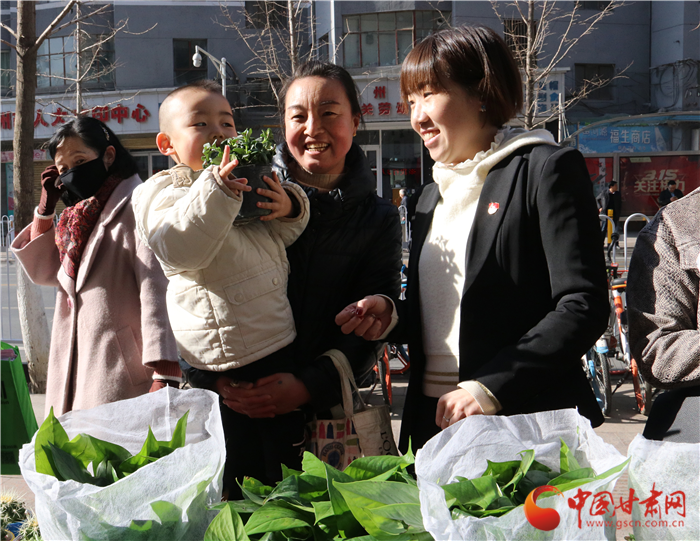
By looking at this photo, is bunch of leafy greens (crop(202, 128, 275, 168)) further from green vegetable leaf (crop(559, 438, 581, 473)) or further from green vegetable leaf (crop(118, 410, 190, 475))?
green vegetable leaf (crop(559, 438, 581, 473))

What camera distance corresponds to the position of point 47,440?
1.19 metres

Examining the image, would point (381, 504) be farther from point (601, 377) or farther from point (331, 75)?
point (601, 377)

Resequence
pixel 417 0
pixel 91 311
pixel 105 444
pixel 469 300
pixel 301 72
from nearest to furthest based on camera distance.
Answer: pixel 105 444, pixel 469 300, pixel 301 72, pixel 91 311, pixel 417 0

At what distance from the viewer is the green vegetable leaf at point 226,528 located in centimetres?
102

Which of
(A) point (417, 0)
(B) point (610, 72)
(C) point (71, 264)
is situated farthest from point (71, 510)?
(B) point (610, 72)

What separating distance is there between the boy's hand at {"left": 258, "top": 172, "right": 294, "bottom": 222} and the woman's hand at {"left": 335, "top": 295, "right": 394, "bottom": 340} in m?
0.34

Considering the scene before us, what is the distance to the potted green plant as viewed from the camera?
1.77m

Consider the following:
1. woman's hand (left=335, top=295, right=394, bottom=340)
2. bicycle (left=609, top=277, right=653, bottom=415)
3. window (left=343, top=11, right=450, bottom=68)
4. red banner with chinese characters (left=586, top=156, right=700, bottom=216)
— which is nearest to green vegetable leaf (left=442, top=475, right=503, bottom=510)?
woman's hand (left=335, top=295, right=394, bottom=340)

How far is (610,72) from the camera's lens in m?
22.2

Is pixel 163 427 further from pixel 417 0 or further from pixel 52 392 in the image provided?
pixel 417 0

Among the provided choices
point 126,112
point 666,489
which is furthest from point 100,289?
point 126,112

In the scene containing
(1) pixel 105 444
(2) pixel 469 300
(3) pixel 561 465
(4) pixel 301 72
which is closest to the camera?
(3) pixel 561 465

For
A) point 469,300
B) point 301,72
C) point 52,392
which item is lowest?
point 52,392

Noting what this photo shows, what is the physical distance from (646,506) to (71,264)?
7.50 feet
